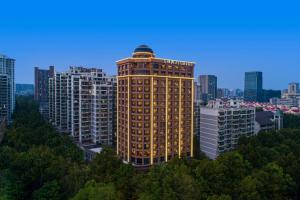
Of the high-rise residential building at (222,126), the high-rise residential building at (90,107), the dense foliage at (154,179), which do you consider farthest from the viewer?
the high-rise residential building at (90,107)

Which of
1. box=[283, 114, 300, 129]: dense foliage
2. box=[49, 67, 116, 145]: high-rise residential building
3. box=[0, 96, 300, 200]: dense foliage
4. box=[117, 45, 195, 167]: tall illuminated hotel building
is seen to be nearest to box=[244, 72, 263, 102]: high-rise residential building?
box=[283, 114, 300, 129]: dense foliage

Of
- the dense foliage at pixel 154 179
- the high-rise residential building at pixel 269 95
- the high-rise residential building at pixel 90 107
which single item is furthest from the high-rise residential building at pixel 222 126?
the high-rise residential building at pixel 269 95

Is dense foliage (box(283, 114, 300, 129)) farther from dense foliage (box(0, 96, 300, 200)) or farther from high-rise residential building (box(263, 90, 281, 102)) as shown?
high-rise residential building (box(263, 90, 281, 102))

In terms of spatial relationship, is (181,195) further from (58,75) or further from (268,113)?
(58,75)

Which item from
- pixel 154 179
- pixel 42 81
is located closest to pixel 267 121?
pixel 154 179

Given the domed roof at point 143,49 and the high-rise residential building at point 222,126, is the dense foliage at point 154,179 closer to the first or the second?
the high-rise residential building at point 222,126

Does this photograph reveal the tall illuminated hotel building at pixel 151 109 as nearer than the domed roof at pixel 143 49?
Yes

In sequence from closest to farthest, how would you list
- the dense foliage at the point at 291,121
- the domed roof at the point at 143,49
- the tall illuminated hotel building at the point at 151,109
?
the tall illuminated hotel building at the point at 151,109, the domed roof at the point at 143,49, the dense foliage at the point at 291,121
